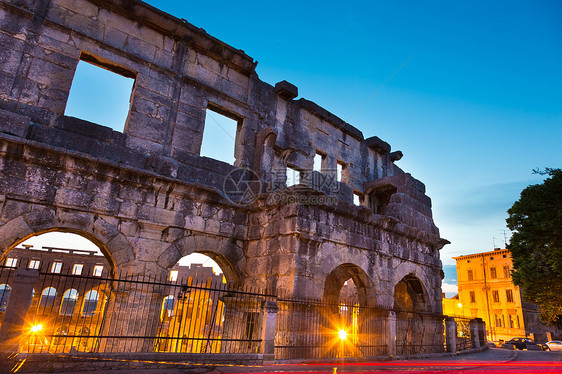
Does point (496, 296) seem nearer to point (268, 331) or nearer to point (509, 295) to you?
point (509, 295)

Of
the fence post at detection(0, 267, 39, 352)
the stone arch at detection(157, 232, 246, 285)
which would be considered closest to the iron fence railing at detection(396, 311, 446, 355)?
the stone arch at detection(157, 232, 246, 285)

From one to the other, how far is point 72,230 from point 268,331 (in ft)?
14.0

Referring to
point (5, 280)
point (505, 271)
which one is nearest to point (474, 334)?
point (5, 280)

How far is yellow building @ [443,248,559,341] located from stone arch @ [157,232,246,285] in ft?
95.1

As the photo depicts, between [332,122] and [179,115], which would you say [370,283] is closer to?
[332,122]

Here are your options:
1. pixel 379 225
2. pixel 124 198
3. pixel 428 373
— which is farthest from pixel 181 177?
pixel 428 373

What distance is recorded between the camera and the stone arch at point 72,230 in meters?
6.21

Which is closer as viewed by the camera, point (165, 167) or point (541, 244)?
point (165, 167)

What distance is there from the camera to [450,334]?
10812 millimetres

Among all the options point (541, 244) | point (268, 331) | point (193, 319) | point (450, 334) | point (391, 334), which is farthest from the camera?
point (193, 319)

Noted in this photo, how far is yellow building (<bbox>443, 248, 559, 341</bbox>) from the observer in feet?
107

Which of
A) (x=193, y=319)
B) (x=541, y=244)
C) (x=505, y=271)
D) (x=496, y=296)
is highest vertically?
(x=505, y=271)

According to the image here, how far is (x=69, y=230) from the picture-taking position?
22.7 feet

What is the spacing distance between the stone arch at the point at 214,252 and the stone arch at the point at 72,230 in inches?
31.3
